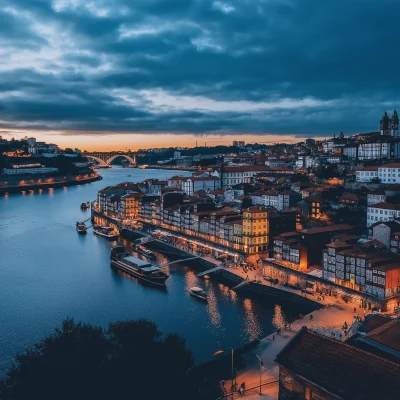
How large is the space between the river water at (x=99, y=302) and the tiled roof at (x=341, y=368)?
4.27 meters

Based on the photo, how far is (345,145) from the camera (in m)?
32.6

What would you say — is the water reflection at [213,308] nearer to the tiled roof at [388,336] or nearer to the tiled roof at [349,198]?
the tiled roof at [388,336]

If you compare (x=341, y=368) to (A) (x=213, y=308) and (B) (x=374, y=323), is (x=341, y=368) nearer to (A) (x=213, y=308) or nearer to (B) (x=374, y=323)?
(B) (x=374, y=323)

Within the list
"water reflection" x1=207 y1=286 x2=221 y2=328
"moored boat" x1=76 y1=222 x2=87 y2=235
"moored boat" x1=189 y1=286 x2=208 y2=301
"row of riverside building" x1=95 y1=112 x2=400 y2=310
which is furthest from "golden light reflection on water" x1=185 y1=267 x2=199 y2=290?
"moored boat" x1=76 y1=222 x2=87 y2=235

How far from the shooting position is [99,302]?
48.5ft

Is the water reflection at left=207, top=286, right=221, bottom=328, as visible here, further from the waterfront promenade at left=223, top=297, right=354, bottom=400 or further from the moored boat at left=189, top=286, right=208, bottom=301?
the waterfront promenade at left=223, top=297, right=354, bottom=400

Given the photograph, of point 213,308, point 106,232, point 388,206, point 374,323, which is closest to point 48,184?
point 106,232

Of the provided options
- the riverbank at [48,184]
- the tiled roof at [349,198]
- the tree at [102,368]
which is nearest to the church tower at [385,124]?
the tiled roof at [349,198]

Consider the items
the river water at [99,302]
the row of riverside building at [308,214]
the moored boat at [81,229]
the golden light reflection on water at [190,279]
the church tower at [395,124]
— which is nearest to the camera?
the river water at [99,302]

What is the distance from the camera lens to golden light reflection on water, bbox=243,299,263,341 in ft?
39.3

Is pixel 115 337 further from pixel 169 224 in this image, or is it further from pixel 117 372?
pixel 169 224

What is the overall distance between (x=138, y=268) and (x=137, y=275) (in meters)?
0.29

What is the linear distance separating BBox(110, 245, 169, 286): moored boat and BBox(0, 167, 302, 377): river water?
0.34 meters

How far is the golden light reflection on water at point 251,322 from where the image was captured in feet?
39.3
